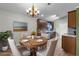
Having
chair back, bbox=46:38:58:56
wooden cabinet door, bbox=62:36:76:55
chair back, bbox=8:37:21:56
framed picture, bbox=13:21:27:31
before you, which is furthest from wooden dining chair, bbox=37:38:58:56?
framed picture, bbox=13:21:27:31

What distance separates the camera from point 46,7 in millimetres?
2229

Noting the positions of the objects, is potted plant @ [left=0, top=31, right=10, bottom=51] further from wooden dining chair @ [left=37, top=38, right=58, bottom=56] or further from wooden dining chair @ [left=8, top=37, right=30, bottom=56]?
wooden dining chair @ [left=37, top=38, right=58, bottom=56]

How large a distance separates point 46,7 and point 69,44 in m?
0.75

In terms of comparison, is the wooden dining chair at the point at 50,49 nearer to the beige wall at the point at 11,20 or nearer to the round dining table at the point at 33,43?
the round dining table at the point at 33,43

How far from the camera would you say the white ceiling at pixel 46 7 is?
86.0 inches

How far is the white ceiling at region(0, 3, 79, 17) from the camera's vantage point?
2.19 metres

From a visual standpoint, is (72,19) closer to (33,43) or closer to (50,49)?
(50,49)

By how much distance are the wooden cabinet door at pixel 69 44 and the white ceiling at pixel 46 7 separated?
0.43m

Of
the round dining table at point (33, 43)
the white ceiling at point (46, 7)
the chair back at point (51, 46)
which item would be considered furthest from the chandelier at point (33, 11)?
the chair back at point (51, 46)

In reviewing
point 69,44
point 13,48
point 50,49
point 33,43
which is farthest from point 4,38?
point 69,44

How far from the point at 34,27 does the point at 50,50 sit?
48cm

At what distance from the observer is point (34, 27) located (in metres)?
2.23

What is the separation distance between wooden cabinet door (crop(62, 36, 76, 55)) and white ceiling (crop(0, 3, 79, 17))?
1.41 feet

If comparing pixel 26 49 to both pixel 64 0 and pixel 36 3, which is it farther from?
pixel 64 0
